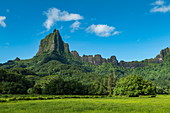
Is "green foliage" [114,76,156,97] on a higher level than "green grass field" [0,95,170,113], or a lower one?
higher

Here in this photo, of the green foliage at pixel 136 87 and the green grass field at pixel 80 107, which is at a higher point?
the green foliage at pixel 136 87

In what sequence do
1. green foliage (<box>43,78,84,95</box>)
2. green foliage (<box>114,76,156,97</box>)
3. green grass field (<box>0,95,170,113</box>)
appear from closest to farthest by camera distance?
1. green grass field (<box>0,95,170,113</box>)
2. green foliage (<box>114,76,156,97</box>)
3. green foliage (<box>43,78,84,95</box>)

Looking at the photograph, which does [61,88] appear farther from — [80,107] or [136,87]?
[80,107]

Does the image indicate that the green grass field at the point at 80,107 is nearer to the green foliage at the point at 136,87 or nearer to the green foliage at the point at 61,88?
the green foliage at the point at 136,87

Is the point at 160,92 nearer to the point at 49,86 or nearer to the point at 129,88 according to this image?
the point at 129,88

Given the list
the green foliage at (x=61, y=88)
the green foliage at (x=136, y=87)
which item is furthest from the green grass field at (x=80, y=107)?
the green foliage at (x=61, y=88)

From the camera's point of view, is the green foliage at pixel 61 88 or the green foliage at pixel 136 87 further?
the green foliage at pixel 61 88

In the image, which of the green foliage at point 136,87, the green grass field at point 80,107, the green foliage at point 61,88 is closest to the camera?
the green grass field at point 80,107

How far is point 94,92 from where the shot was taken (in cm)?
12962

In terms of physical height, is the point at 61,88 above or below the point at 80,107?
above

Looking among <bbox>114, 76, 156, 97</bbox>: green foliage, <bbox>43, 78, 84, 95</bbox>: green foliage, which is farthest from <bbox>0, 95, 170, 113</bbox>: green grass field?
<bbox>43, 78, 84, 95</bbox>: green foliage

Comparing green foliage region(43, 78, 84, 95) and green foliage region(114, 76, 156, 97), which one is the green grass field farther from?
green foliage region(43, 78, 84, 95)

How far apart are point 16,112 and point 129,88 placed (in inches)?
3184

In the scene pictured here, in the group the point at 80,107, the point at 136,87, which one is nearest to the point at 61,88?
the point at 136,87
